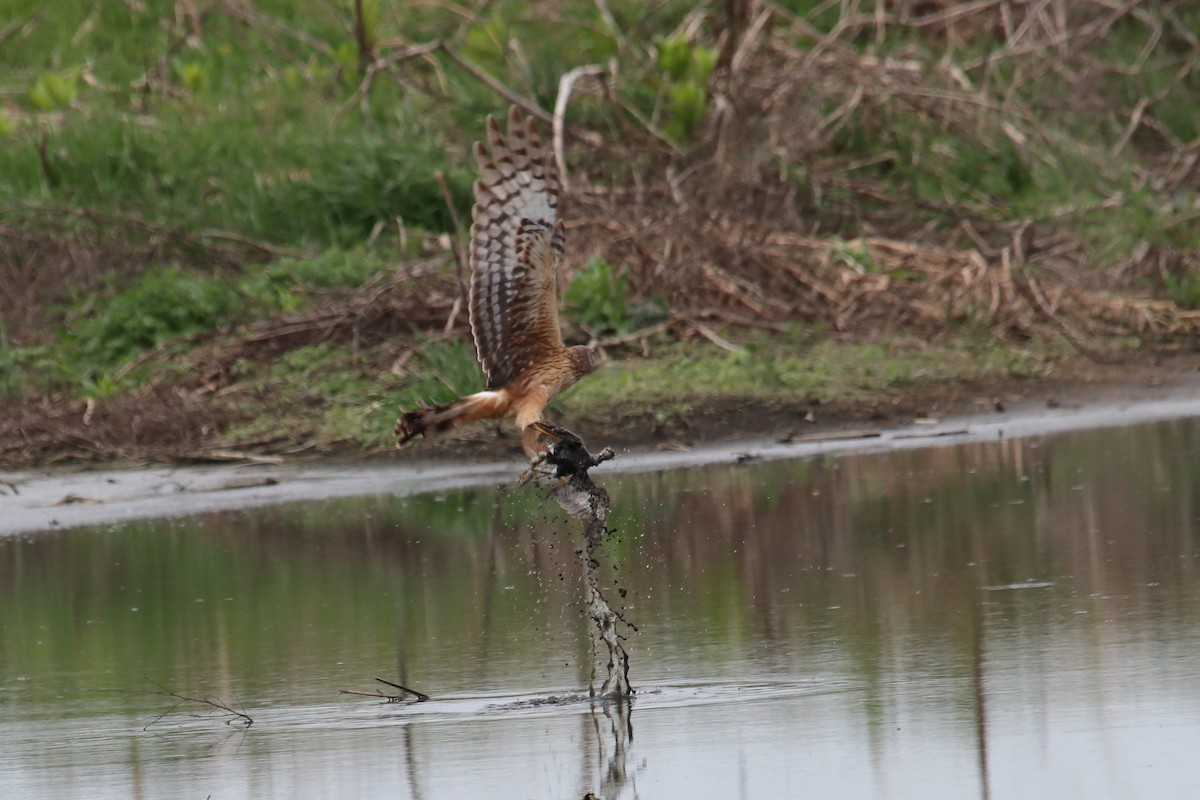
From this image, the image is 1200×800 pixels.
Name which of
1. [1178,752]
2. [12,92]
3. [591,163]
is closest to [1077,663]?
[1178,752]

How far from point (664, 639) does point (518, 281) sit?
5.39ft

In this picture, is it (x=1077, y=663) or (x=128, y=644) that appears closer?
(x=1077, y=663)

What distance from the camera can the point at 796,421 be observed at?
11.6 metres

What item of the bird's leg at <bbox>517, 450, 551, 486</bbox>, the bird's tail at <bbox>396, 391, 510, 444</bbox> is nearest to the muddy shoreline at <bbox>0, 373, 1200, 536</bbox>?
the bird's tail at <bbox>396, 391, 510, 444</bbox>

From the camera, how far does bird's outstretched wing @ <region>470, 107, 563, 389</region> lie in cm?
762

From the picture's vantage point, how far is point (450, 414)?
24.0ft

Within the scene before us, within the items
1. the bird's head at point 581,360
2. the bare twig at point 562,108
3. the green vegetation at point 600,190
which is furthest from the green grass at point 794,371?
the bird's head at point 581,360

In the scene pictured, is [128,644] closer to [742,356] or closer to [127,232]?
[742,356]

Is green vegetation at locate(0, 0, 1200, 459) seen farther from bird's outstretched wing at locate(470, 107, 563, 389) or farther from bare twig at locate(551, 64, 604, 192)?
bird's outstretched wing at locate(470, 107, 563, 389)

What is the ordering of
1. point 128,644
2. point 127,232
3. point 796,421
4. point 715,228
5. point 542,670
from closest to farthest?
point 542,670 → point 128,644 → point 796,421 → point 715,228 → point 127,232

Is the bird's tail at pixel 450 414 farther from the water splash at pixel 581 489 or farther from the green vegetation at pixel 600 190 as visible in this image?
the green vegetation at pixel 600 190

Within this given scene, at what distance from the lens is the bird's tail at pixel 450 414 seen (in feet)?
A: 23.4

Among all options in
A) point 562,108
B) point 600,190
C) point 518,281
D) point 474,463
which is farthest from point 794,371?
point 518,281

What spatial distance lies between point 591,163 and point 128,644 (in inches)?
323
